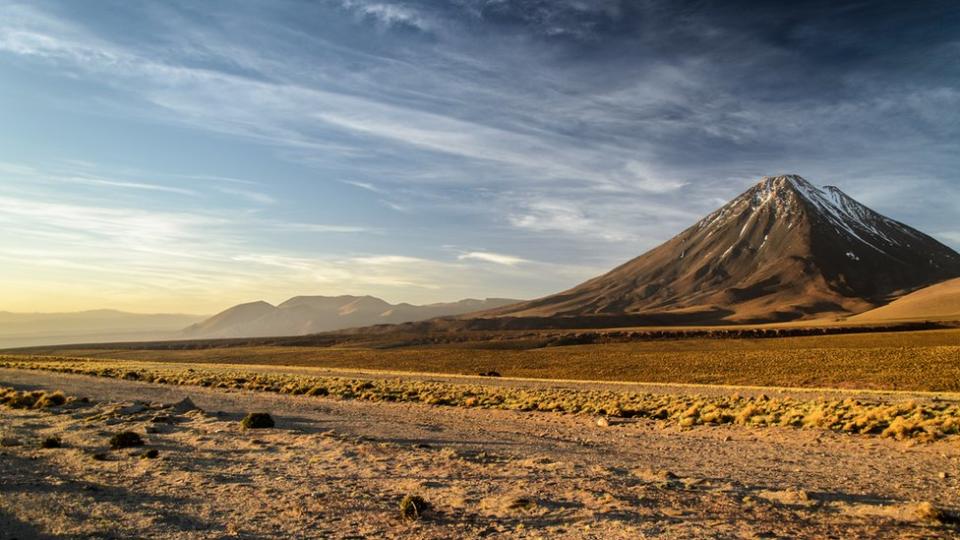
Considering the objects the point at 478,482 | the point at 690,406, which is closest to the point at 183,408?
the point at 478,482

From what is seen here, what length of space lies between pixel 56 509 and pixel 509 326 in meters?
149

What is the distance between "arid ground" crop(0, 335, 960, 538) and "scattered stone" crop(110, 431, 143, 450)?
0.47 m

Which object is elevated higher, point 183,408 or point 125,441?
point 125,441

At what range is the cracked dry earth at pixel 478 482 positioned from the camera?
27.8 ft

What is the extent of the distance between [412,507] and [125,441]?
10262 millimetres

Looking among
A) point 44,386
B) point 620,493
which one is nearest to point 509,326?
point 44,386

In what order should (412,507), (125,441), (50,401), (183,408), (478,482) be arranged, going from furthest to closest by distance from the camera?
(50,401) < (183,408) < (125,441) < (478,482) < (412,507)

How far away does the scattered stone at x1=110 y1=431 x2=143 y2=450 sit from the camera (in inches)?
592

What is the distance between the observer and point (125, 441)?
15250 millimetres

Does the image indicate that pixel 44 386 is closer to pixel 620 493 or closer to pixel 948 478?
pixel 620 493

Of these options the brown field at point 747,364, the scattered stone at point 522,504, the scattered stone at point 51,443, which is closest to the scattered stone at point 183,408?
the scattered stone at point 51,443

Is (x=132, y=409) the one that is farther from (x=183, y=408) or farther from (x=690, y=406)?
(x=690, y=406)

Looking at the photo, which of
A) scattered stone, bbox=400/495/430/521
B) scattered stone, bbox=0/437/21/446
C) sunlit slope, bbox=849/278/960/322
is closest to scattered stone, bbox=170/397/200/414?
scattered stone, bbox=0/437/21/446

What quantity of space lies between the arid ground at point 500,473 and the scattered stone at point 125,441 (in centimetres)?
47
